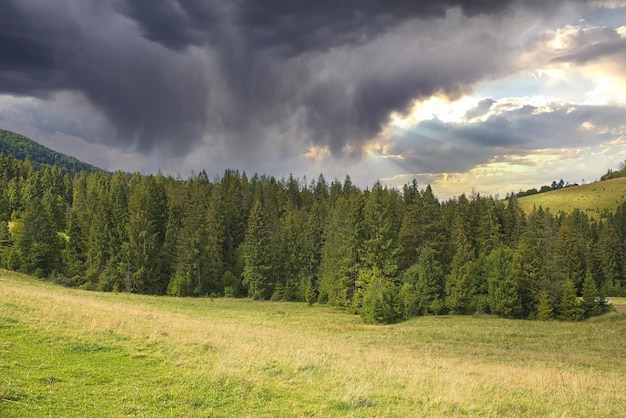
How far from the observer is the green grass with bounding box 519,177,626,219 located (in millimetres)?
166625

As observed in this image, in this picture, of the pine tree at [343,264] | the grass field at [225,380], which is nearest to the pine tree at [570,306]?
the pine tree at [343,264]

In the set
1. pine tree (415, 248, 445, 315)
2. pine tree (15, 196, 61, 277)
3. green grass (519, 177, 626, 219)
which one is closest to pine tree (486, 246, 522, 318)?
pine tree (415, 248, 445, 315)

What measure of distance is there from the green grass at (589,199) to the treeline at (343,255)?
7552 cm

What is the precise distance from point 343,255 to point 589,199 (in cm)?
15961

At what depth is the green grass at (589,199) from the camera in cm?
16662

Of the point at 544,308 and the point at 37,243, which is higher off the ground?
the point at 37,243

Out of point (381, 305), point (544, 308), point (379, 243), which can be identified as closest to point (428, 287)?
point (379, 243)

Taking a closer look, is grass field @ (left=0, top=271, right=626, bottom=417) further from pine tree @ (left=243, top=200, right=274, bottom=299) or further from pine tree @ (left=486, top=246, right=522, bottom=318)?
pine tree @ (left=243, top=200, right=274, bottom=299)

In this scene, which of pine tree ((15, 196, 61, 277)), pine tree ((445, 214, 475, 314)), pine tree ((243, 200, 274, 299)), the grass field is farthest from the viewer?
pine tree ((243, 200, 274, 299))

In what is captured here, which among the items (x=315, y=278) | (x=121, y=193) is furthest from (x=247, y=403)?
(x=121, y=193)

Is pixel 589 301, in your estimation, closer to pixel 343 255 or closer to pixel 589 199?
pixel 343 255

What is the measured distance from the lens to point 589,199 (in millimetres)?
178375

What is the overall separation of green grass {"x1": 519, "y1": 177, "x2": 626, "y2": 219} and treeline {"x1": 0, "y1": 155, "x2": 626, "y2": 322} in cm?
7552

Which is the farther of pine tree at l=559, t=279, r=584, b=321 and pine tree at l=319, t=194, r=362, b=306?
pine tree at l=319, t=194, r=362, b=306
